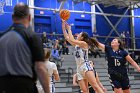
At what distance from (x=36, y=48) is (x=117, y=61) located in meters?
6.06

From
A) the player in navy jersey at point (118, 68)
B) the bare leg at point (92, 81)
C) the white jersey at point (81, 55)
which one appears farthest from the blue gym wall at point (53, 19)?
the bare leg at point (92, 81)

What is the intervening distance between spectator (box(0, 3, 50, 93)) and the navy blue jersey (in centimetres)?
595

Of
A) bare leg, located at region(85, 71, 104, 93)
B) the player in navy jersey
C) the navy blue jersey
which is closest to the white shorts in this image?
bare leg, located at region(85, 71, 104, 93)

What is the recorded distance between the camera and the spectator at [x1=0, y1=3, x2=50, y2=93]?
12.5 feet

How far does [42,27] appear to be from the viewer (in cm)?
2325

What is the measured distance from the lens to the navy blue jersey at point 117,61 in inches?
381

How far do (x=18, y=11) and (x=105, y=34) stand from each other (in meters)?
22.6

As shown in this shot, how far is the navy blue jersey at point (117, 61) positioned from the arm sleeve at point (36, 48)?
5.99m

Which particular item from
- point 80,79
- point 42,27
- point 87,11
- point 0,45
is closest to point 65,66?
point 42,27

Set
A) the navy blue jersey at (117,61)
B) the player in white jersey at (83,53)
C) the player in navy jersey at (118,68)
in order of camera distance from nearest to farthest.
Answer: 1. the player in white jersey at (83,53)
2. the player in navy jersey at (118,68)
3. the navy blue jersey at (117,61)

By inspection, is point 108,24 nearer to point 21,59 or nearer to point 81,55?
point 81,55

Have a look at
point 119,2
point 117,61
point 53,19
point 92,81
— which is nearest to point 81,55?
point 92,81

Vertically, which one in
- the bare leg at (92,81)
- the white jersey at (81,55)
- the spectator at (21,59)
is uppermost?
the spectator at (21,59)

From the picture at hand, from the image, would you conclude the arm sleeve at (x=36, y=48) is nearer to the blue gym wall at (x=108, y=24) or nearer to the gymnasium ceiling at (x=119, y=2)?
the gymnasium ceiling at (x=119, y=2)
